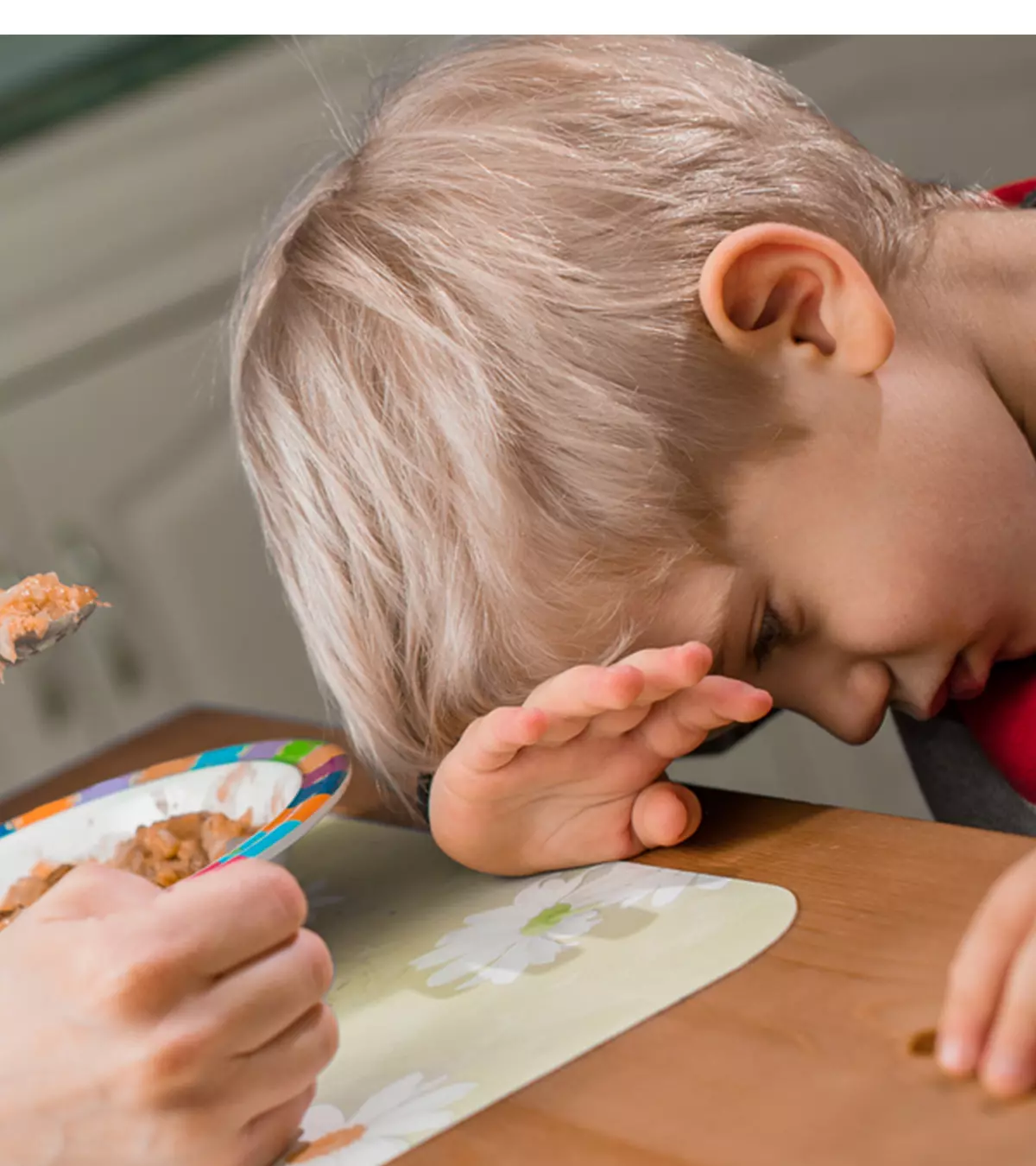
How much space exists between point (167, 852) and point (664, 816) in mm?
239

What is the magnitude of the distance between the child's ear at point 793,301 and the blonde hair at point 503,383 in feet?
0.05

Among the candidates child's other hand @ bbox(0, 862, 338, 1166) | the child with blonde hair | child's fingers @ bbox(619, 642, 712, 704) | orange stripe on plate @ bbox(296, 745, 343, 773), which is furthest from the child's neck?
child's other hand @ bbox(0, 862, 338, 1166)

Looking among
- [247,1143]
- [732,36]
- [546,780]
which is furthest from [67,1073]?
[732,36]

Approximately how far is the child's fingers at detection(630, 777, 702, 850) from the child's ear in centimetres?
21

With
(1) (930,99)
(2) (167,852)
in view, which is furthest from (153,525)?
(2) (167,852)

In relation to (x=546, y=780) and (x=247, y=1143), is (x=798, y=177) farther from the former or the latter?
(x=247, y=1143)

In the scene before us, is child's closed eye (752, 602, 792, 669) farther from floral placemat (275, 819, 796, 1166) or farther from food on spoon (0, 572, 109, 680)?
food on spoon (0, 572, 109, 680)

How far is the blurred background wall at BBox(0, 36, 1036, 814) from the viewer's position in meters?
1.81

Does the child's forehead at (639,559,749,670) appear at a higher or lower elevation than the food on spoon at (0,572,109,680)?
lower

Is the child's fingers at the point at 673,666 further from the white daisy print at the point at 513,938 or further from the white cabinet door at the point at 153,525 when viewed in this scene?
the white cabinet door at the point at 153,525

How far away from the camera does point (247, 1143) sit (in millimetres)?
408

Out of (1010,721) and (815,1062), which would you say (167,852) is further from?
(1010,721)

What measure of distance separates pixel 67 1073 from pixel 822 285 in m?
0.46

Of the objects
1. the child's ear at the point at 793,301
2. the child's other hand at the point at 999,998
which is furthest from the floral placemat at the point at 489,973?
the child's ear at the point at 793,301
